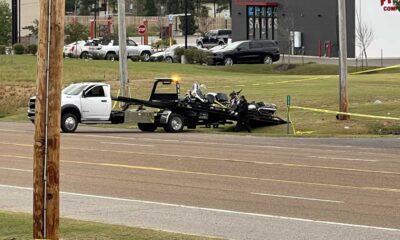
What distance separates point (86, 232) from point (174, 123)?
22.4 meters

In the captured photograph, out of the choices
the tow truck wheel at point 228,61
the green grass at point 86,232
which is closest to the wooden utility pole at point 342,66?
the green grass at point 86,232

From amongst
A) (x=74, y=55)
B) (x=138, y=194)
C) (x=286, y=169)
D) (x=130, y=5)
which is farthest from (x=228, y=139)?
(x=130, y=5)

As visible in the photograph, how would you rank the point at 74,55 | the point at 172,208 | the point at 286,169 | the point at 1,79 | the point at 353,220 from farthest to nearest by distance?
the point at 74,55
the point at 1,79
the point at 286,169
the point at 172,208
the point at 353,220

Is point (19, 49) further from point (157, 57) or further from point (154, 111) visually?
point (154, 111)

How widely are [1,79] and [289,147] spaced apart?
3019 centimetres

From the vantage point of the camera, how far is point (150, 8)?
168 metres

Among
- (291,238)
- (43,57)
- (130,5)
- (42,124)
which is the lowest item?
(291,238)

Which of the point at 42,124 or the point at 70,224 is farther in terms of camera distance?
the point at 70,224

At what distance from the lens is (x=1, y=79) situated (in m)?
→ 52.1

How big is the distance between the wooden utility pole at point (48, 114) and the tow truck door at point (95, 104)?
24.4 metres

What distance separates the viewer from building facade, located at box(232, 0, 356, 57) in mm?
75500

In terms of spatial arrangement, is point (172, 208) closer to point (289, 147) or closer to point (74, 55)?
point (289, 147)

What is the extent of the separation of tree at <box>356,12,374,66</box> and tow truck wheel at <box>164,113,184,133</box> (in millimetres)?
41088

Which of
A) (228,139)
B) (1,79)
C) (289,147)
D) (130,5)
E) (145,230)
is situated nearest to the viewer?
(145,230)
